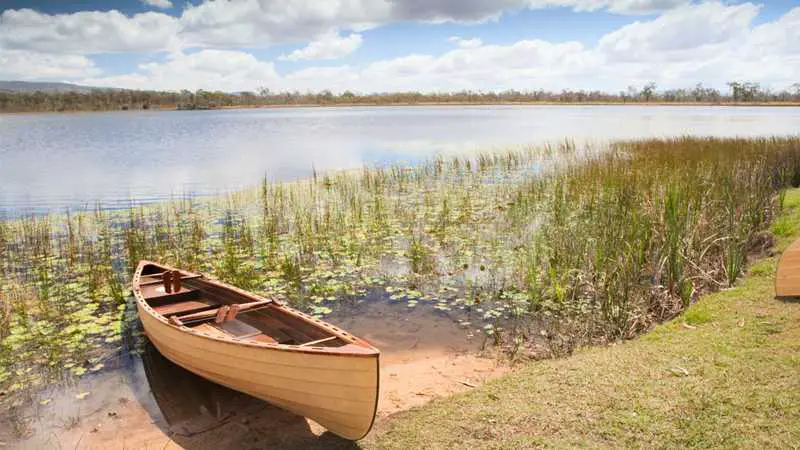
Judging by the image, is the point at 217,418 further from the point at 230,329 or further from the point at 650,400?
the point at 650,400

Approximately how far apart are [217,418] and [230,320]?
112 centimetres

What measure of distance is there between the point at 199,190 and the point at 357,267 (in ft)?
27.1

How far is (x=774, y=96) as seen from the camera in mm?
77375

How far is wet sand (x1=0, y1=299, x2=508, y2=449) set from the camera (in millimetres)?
4121

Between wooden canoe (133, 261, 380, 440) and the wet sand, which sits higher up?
wooden canoe (133, 261, 380, 440)

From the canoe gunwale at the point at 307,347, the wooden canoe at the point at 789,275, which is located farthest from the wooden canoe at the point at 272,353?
the wooden canoe at the point at 789,275

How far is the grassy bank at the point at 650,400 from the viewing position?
3051 mm

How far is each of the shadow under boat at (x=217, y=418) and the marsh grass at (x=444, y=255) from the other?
92 centimetres

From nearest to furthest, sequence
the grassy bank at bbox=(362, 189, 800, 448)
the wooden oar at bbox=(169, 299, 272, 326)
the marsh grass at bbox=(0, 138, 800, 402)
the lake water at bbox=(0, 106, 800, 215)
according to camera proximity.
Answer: the grassy bank at bbox=(362, 189, 800, 448) → the wooden oar at bbox=(169, 299, 272, 326) → the marsh grass at bbox=(0, 138, 800, 402) → the lake water at bbox=(0, 106, 800, 215)

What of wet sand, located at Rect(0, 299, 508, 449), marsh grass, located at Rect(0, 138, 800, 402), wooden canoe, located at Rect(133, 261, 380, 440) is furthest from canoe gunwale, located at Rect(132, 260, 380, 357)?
marsh grass, located at Rect(0, 138, 800, 402)

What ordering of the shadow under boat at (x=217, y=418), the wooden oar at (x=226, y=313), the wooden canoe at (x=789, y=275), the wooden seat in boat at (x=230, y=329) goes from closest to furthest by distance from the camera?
the shadow under boat at (x=217, y=418) → the wooden canoe at (x=789, y=275) → the wooden oar at (x=226, y=313) → the wooden seat in boat at (x=230, y=329)

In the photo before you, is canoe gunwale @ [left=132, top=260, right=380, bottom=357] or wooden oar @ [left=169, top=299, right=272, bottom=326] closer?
canoe gunwale @ [left=132, top=260, right=380, bottom=357]

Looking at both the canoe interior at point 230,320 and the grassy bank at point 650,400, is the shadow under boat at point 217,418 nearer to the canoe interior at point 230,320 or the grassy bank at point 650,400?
the canoe interior at point 230,320

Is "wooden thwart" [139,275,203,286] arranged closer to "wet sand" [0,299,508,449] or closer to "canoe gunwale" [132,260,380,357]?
"canoe gunwale" [132,260,380,357]
